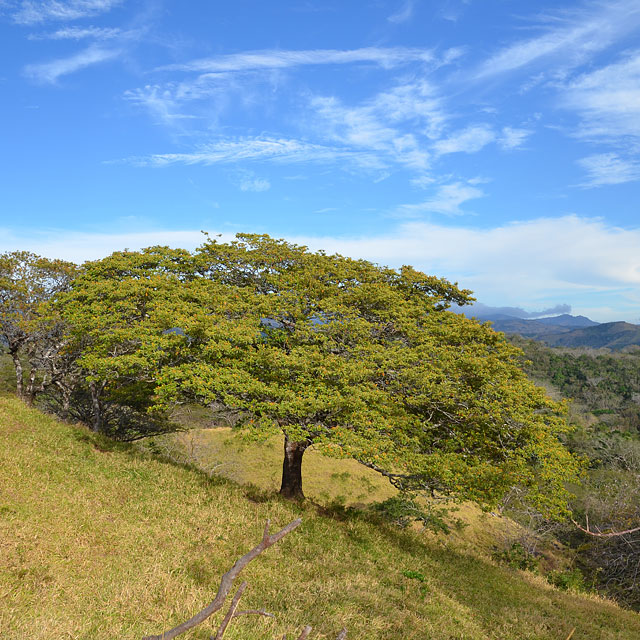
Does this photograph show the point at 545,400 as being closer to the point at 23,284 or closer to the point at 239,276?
the point at 239,276

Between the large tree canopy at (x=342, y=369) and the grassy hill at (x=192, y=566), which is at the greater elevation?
the large tree canopy at (x=342, y=369)

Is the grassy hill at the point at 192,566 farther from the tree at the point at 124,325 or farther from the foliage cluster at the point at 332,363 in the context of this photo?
the tree at the point at 124,325

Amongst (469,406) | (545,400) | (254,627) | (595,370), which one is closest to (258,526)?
(254,627)

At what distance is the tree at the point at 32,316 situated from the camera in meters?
20.9

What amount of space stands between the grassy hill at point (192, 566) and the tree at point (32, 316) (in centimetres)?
490

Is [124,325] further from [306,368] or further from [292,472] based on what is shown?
[292,472]

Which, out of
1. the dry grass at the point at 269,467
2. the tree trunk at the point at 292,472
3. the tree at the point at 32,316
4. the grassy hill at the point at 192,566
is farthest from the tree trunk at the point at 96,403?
the tree trunk at the point at 292,472

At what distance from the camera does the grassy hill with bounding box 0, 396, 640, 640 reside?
25.1ft

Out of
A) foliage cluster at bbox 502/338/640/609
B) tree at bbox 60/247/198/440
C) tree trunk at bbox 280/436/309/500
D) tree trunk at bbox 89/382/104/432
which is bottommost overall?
foliage cluster at bbox 502/338/640/609

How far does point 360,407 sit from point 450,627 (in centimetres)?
615

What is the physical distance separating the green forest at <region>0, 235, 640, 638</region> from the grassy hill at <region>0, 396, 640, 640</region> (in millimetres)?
957

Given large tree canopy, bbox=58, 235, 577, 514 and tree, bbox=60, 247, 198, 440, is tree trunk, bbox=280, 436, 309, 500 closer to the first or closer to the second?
large tree canopy, bbox=58, 235, 577, 514

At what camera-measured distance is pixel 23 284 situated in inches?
847

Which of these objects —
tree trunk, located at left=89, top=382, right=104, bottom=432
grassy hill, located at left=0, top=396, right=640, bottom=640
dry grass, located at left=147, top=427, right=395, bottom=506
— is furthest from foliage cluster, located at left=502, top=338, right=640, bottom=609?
tree trunk, located at left=89, top=382, right=104, bottom=432
